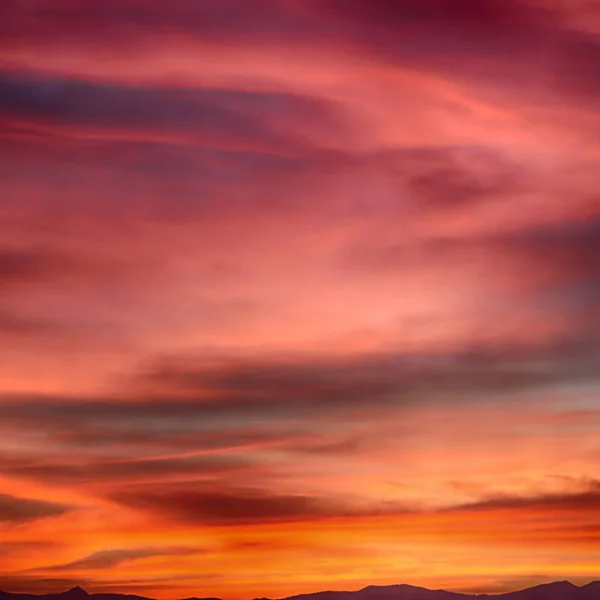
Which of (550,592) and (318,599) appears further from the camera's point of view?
(550,592)

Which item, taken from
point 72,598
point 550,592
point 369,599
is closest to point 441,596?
point 369,599

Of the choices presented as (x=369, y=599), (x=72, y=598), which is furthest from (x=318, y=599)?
(x=72, y=598)

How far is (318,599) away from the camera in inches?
745

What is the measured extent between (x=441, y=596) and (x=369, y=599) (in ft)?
11.9

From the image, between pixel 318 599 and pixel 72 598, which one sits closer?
pixel 318 599

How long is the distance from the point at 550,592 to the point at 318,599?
1045cm

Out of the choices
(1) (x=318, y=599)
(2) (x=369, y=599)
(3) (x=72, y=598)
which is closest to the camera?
(1) (x=318, y=599)

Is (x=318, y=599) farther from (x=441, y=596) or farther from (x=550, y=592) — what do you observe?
(x=550, y=592)

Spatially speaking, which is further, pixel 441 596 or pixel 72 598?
pixel 72 598

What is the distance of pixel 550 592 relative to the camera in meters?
22.5

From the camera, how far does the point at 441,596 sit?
64.3ft

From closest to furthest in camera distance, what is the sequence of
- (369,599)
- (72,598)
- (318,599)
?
(318,599)
(369,599)
(72,598)

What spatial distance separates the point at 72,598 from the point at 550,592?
2092 centimetres

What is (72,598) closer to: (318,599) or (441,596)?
(318,599)
